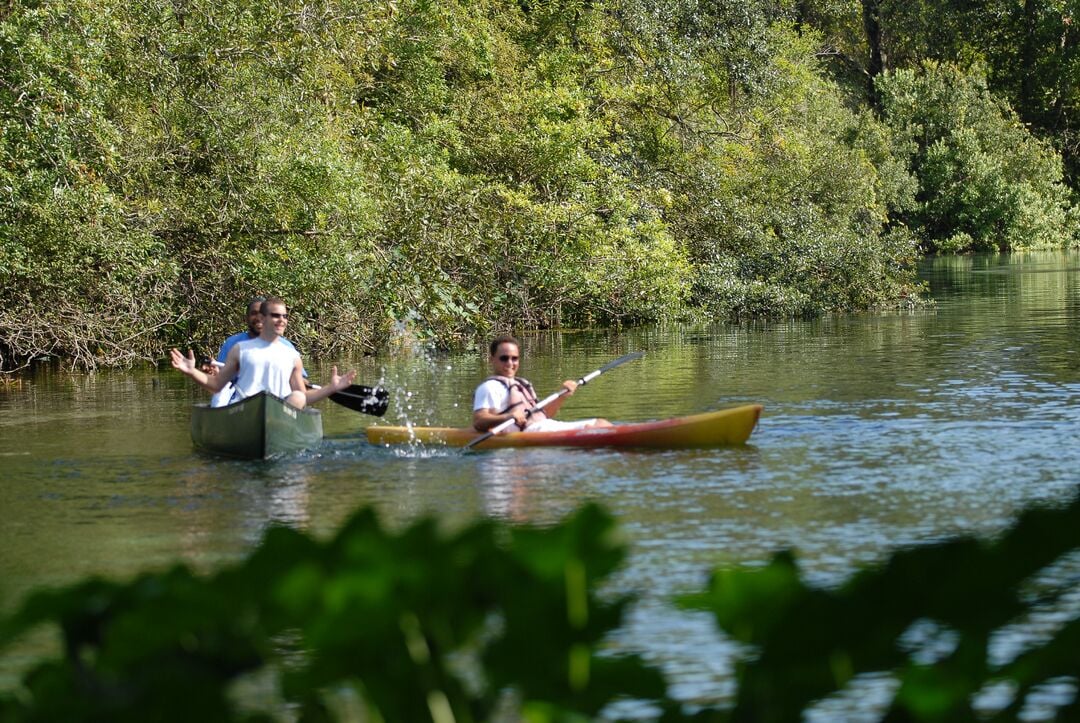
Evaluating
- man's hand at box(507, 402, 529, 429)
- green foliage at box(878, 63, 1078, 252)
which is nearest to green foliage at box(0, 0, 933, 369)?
Result: man's hand at box(507, 402, 529, 429)

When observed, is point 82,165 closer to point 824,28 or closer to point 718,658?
point 718,658

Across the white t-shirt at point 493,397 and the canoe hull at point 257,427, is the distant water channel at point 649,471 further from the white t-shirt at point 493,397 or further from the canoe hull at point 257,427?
the white t-shirt at point 493,397

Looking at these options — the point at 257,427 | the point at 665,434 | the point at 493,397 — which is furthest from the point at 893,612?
the point at 493,397

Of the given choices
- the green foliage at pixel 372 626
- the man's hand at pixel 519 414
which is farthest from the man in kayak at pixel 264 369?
the green foliage at pixel 372 626

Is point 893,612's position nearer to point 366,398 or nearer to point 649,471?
point 649,471

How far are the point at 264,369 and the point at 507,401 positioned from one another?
1980 millimetres

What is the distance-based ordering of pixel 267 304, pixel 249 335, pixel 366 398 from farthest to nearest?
pixel 366 398 < pixel 249 335 < pixel 267 304

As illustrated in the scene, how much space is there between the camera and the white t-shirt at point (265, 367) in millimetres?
12648

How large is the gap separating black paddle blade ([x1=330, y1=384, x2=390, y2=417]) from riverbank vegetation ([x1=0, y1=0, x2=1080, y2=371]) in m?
5.63

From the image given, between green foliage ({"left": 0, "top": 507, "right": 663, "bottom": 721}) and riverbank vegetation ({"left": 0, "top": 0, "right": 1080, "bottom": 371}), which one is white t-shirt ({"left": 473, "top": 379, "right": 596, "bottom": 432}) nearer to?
riverbank vegetation ({"left": 0, "top": 0, "right": 1080, "bottom": 371})

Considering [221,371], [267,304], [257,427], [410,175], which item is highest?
[410,175]

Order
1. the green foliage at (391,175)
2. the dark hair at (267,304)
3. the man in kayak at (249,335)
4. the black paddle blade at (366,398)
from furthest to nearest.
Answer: the green foliage at (391,175) < the black paddle blade at (366,398) < the man in kayak at (249,335) < the dark hair at (267,304)

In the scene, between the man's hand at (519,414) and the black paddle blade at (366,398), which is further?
the black paddle blade at (366,398)

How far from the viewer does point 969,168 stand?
5703 centimetres
